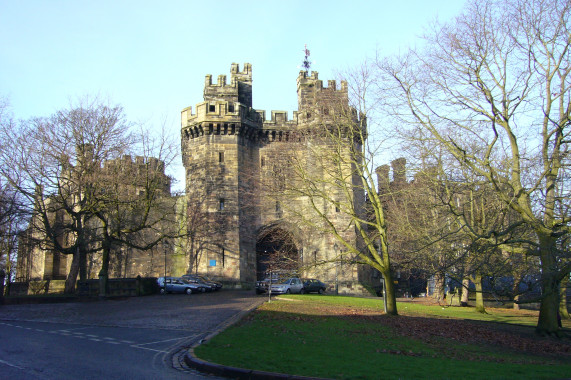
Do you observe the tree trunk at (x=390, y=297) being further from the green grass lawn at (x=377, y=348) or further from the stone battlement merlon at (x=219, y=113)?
the stone battlement merlon at (x=219, y=113)

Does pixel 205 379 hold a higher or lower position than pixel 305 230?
lower

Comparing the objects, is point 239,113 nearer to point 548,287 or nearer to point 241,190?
point 241,190

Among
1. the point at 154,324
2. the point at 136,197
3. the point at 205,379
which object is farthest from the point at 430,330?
the point at 136,197

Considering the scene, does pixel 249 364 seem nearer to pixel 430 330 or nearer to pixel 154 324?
pixel 154 324

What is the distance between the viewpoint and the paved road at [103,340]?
7.45 meters

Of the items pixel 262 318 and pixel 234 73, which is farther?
pixel 234 73

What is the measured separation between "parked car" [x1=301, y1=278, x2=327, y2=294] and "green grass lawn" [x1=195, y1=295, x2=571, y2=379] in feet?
45.8

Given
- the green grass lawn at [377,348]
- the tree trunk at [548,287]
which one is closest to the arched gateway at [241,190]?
the green grass lawn at [377,348]

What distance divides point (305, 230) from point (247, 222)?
4.10m

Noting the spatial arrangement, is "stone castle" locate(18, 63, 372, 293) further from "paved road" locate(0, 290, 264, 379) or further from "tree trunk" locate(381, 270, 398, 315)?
"paved road" locate(0, 290, 264, 379)

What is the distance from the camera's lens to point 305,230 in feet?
113

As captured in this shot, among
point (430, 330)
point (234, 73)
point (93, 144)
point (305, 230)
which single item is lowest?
point (430, 330)

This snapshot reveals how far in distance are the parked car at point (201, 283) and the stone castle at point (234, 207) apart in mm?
1712

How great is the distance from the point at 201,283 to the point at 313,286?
22.8ft
